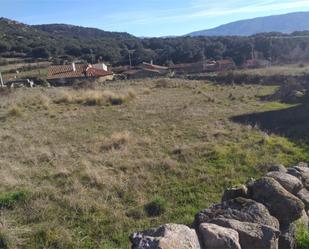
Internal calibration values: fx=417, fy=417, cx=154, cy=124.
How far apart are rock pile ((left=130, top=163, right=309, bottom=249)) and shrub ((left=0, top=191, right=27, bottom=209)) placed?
4528 millimetres

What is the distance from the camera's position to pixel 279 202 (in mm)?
5172

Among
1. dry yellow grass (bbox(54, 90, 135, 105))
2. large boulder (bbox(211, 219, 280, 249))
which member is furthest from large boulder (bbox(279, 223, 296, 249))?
dry yellow grass (bbox(54, 90, 135, 105))

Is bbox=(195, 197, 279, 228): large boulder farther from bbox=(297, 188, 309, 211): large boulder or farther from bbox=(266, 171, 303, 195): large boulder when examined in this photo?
bbox=(297, 188, 309, 211): large boulder

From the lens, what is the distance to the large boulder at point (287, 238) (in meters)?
4.90

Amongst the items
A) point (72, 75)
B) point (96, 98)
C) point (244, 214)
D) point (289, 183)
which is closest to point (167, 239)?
point (244, 214)

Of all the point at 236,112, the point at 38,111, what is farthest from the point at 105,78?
the point at 236,112

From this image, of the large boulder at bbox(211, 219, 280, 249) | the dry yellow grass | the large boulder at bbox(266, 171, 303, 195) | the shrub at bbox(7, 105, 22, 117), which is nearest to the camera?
the large boulder at bbox(211, 219, 280, 249)

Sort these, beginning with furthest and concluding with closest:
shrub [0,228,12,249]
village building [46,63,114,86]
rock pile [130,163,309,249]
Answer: village building [46,63,114,86] < shrub [0,228,12,249] < rock pile [130,163,309,249]

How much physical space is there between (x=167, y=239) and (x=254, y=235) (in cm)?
109

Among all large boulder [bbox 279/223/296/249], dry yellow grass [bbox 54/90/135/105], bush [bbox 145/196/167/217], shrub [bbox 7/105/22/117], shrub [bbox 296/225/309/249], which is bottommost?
dry yellow grass [bbox 54/90/135/105]

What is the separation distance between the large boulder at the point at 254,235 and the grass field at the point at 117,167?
2.50 m

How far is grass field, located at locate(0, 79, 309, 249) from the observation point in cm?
737

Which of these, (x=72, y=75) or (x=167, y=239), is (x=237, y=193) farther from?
(x=72, y=75)

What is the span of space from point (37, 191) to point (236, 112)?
1323cm
